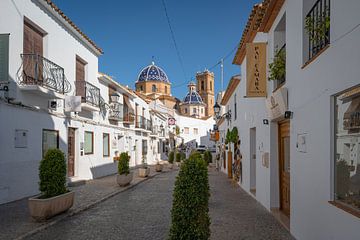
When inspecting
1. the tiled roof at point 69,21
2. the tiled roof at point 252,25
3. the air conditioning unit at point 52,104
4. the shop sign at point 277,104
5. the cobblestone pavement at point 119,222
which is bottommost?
the cobblestone pavement at point 119,222

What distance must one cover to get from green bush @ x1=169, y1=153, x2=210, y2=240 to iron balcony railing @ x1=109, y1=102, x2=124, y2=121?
16.0 meters

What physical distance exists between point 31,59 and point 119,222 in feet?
22.0

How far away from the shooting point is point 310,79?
534cm

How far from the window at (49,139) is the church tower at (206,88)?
6983 centimetres

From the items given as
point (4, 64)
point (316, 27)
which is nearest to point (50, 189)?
point (4, 64)

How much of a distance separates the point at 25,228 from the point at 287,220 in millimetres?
5467

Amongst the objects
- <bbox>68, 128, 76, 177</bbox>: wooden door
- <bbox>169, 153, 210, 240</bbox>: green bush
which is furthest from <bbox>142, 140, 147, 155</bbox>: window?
<bbox>169, 153, 210, 240</bbox>: green bush

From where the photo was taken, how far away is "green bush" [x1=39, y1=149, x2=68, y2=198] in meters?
7.41

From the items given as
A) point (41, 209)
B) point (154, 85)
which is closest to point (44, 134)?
A: point (41, 209)

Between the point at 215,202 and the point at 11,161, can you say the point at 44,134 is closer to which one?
the point at 11,161

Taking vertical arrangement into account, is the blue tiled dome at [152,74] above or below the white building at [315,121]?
above

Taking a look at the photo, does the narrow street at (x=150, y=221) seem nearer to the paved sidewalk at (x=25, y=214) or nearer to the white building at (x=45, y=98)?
the paved sidewalk at (x=25, y=214)

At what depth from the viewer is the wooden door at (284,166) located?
7.66 m

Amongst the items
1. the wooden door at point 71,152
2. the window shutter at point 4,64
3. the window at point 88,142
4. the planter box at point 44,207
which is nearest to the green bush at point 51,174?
the planter box at point 44,207
